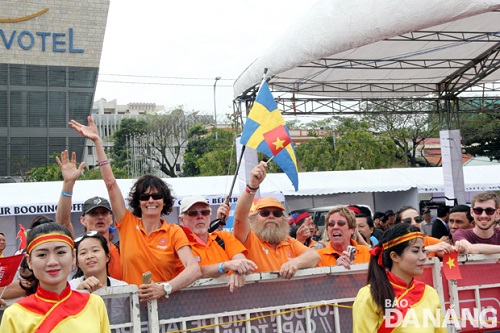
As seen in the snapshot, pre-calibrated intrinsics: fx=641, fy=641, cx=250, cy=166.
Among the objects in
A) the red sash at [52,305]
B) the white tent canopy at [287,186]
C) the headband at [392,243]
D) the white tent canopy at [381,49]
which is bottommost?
the red sash at [52,305]

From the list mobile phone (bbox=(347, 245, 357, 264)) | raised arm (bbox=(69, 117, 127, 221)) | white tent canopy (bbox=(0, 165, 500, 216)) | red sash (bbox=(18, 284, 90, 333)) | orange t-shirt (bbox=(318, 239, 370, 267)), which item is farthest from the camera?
white tent canopy (bbox=(0, 165, 500, 216))

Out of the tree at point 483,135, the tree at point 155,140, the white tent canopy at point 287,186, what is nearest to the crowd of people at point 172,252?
the white tent canopy at point 287,186

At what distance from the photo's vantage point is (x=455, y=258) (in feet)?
15.1

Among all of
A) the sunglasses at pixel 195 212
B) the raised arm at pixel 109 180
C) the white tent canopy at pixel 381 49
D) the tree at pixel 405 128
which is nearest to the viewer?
the raised arm at pixel 109 180

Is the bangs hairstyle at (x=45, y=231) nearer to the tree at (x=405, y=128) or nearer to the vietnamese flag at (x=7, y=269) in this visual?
the vietnamese flag at (x=7, y=269)

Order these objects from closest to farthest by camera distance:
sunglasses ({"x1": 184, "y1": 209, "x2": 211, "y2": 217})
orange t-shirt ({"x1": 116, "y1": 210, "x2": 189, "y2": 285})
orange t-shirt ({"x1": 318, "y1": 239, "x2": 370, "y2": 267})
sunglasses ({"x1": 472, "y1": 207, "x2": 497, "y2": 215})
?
orange t-shirt ({"x1": 116, "y1": 210, "x2": 189, "y2": 285}), sunglasses ({"x1": 184, "y1": 209, "x2": 211, "y2": 217}), orange t-shirt ({"x1": 318, "y1": 239, "x2": 370, "y2": 267}), sunglasses ({"x1": 472, "y1": 207, "x2": 497, "y2": 215})

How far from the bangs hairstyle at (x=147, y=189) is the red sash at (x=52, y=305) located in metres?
1.24

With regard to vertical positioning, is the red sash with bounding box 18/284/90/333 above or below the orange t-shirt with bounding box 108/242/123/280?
below

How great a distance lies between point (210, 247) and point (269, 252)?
460 millimetres

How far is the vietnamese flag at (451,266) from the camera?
180 inches

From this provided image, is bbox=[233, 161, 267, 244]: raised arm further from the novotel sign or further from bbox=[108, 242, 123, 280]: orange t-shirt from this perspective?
the novotel sign

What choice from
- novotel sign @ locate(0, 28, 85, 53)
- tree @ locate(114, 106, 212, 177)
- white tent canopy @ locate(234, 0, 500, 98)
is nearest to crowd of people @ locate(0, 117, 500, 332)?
white tent canopy @ locate(234, 0, 500, 98)

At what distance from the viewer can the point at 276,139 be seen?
5.94 meters

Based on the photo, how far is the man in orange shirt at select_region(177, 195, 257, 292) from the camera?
3904mm
